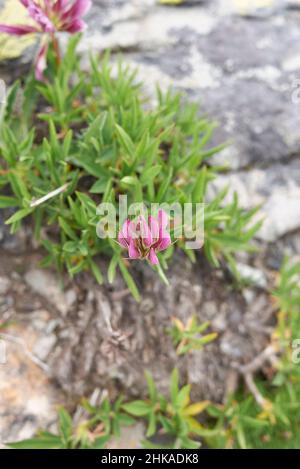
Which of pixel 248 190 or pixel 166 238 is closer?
pixel 166 238

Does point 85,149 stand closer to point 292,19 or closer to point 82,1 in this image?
point 82,1

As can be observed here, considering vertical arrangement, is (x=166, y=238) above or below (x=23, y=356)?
above

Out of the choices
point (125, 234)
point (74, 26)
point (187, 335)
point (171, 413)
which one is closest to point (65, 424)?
point (171, 413)

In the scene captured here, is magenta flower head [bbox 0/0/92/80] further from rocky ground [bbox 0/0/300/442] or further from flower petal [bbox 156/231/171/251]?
flower petal [bbox 156/231/171/251]

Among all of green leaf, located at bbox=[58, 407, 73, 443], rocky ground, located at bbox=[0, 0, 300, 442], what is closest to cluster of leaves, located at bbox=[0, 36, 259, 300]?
rocky ground, located at bbox=[0, 0, 300, 442]
